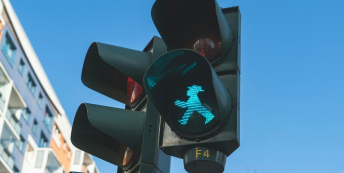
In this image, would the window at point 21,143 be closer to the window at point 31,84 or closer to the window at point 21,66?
the window at point 31,84

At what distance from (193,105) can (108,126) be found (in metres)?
0.73

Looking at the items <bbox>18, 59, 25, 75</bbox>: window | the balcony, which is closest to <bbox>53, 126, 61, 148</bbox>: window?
<bbox>18, 59, 25, 75</bbox>: window

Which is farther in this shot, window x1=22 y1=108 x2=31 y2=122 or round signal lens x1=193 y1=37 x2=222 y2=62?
window x1=22 y1=108 x2=31 y2=122

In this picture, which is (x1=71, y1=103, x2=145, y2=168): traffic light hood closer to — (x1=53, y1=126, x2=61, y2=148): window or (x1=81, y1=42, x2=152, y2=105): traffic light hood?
(x1=81, y1=42, x2=152, y2=105): traffic light hood

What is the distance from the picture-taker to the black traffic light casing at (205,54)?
279 cm

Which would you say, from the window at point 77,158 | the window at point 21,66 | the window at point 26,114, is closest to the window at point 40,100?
the window at point 26,114

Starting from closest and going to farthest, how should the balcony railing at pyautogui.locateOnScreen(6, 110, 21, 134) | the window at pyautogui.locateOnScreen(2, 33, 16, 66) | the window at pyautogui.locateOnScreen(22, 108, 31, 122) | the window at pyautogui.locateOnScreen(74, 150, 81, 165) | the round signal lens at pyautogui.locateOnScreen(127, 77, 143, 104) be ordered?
1. the round signal lens at pyautogui.locateOnScreen(127, 77, 143, 104)
2. the window at pyautogui.locateOnScreen(2, 33, 16, 66)
3. the balcony railing at pyautogui.locateOnScreen(6, 110, 21, 134)
4. the window at pyautogui.locateOnScreen(22, 108, 31, 122)
5. the window at pyautogui.locateOnScreen(74, 150, 81, 165)

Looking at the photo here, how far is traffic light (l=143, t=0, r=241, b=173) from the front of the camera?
9.08ft

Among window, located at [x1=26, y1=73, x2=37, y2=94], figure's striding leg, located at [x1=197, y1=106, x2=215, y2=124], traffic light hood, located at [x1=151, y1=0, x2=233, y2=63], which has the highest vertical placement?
window, located at [x1=26, y1=73, x2=37, y2=94]

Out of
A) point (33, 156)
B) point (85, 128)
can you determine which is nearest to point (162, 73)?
point (85, 128)

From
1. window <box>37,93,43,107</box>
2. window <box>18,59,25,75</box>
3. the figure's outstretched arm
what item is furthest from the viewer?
window <box>37,93,43,107</box>

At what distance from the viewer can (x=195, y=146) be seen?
2.81m

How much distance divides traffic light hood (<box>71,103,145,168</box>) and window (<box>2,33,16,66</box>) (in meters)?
31.0

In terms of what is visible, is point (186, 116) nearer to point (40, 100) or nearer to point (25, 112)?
point (25, 112)
